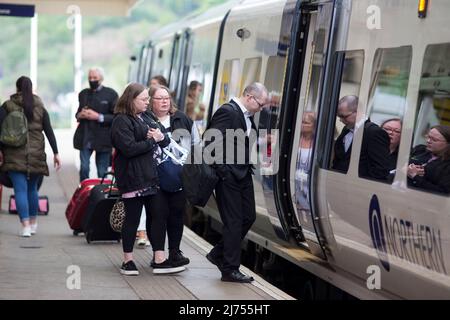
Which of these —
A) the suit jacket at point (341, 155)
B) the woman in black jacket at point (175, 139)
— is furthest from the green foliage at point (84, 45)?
the suit jacket at point (341, 155)

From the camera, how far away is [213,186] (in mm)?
9375

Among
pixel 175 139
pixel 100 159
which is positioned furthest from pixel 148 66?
pixel 175 139

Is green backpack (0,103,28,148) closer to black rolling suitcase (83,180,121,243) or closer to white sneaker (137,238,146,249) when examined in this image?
black rolling suitcase (83,180,121,243)

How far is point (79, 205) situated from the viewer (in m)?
12.7

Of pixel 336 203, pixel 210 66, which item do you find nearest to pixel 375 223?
pixel 336 203

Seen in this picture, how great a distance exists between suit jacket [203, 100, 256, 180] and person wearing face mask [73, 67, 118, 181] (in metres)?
5.59

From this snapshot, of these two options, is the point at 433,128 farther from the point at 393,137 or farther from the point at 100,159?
the point at 100,159

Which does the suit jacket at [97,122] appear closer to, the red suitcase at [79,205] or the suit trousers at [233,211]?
the red suitcase at [79,205]

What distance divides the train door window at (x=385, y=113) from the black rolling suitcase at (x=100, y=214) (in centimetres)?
401

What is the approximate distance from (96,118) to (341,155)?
20.9 feet

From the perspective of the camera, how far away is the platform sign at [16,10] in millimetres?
20062

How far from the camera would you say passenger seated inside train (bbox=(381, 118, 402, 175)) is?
7836mm

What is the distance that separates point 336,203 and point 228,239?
3.54ft

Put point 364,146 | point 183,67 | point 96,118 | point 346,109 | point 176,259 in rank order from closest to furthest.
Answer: point 364,146, point 346,109, point 176,259, point 96,118, point 183,67
